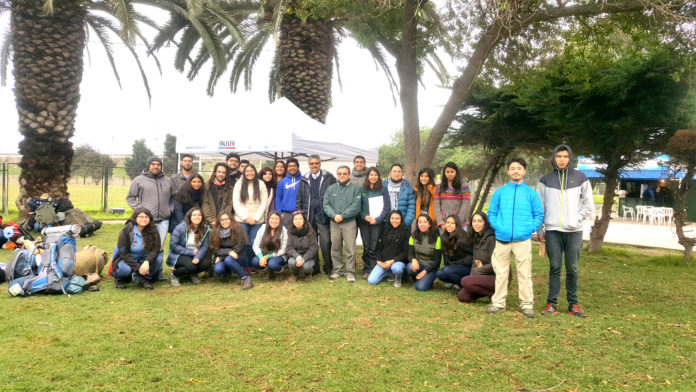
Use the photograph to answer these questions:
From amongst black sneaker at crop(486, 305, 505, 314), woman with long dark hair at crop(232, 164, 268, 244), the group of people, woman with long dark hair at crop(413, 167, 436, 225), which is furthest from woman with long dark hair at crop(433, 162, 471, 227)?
woman with long dark hair at crop(232, 164, 268, 244)

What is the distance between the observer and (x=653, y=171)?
2492 cm

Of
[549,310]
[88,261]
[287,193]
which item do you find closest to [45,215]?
[88,261]

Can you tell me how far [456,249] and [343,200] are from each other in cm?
173

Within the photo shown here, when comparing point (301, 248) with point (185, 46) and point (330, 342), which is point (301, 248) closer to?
point (330, 342)

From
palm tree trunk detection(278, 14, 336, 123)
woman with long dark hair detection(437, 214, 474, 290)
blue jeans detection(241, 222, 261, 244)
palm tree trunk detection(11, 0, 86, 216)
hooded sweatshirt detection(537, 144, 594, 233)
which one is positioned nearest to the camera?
hooded sweatshirt detection(537, 144, 594, 233)

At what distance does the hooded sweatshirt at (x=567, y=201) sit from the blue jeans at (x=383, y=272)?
2.03 meters

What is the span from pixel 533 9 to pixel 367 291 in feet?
15.1

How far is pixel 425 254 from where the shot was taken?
6.70m

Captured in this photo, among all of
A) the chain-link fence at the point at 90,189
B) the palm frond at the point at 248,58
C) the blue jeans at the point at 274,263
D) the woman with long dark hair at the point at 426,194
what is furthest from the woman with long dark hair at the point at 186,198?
the chain-link fence at the point at 90,189

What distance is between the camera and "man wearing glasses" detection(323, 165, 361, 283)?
23.3 ft

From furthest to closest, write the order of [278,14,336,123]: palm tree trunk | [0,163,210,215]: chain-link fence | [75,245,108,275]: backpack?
[0,163,210,215]: chain-link fence, [278,14,336,123]: palm tree trunk, [75,245,108,275]: backpack

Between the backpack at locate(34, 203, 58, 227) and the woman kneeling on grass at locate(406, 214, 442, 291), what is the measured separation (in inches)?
323

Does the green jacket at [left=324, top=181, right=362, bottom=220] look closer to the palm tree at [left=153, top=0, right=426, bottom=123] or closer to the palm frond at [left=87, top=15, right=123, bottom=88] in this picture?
the palm tree at [left=153, top=0, right=426, bottom=123]

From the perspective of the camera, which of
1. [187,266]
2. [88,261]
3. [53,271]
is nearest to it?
[53,271]
